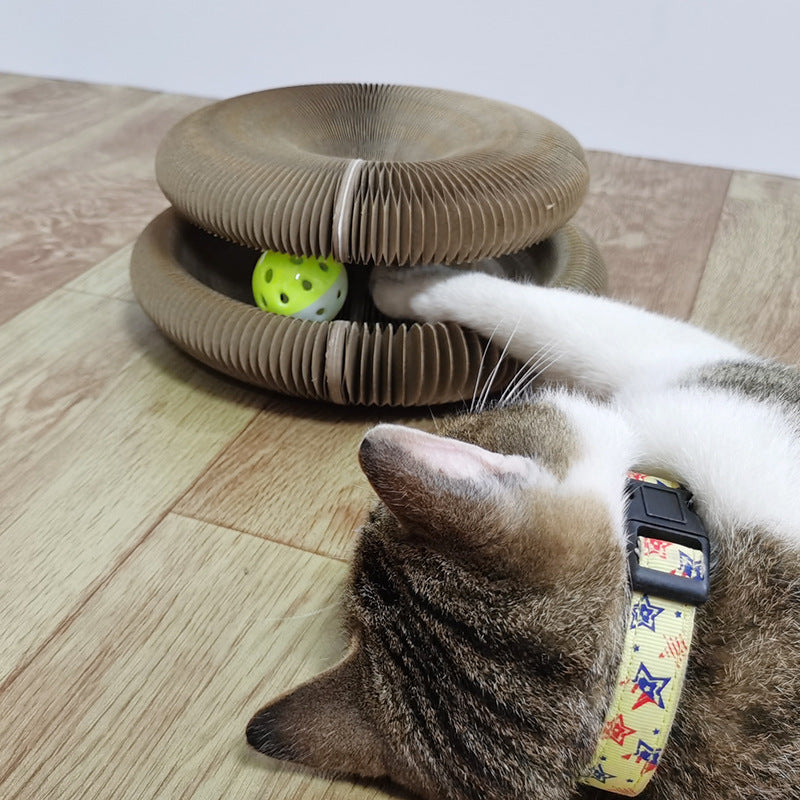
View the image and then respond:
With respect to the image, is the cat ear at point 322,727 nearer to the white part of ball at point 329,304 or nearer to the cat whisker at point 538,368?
the cat whisker at point 538,368

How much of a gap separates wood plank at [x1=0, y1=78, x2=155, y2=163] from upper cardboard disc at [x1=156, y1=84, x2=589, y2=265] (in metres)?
1.31

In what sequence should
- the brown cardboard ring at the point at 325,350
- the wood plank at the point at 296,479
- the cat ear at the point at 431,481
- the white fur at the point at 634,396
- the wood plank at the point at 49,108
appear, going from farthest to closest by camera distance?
the wood plank at the point at 49,108, the brown cardboard ring at the point at 325,350, the wood plank at the point at 296,479, the white fur at the point at 634,396, the cat ear at the point at 431,481

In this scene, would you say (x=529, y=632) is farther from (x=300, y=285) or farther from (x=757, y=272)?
(x=757, y=272)

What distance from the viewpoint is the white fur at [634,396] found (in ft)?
2.93

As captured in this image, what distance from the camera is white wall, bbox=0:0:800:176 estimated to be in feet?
8.21

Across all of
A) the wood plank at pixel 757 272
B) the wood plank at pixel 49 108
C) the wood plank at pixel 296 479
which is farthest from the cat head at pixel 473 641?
the wood plank at pixel 49 108

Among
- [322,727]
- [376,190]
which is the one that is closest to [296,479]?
[376,190]

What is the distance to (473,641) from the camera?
788 millimetres

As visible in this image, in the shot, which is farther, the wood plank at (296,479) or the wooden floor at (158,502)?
the wood plank at (296,479)

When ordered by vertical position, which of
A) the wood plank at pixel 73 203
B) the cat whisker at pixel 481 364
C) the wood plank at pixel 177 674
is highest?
the cat whisker at pixel 481 364

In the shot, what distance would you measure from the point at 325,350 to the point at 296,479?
20cm

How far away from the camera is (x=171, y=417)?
1459mm

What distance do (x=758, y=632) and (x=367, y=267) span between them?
95 cm

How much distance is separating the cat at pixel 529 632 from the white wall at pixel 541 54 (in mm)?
1962
